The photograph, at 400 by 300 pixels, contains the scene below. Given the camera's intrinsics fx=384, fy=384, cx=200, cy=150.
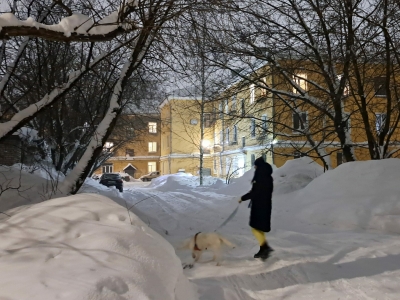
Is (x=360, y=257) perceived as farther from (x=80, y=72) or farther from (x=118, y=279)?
(x=80, y=72)

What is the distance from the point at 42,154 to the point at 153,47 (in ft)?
29.4

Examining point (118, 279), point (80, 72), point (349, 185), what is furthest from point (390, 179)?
point (118, 279)

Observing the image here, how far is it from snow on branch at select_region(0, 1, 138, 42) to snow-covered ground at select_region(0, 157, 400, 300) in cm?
216

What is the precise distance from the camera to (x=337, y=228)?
8.89m

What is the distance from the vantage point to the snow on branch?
15.8ft

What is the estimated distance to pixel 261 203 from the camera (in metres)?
6.54

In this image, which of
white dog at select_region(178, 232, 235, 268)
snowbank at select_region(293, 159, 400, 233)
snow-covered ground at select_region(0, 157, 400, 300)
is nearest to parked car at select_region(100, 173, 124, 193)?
snowbank at select_region(293, 159, 400, 233)

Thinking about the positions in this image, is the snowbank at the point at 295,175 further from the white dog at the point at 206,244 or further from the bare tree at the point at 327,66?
the white dog at the point at 206,244


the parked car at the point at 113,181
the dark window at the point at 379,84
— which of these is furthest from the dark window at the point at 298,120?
the parked car at the point at 113,181

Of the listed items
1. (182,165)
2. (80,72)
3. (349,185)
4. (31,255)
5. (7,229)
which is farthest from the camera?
(182,165)

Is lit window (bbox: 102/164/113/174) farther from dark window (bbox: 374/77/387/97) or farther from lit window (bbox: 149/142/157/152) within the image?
dark window (bbox: 374/77/387/97)

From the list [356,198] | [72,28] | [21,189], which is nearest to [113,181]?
[21,189]

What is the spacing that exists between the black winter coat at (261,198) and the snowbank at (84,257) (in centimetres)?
230

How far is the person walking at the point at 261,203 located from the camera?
6.37 m
